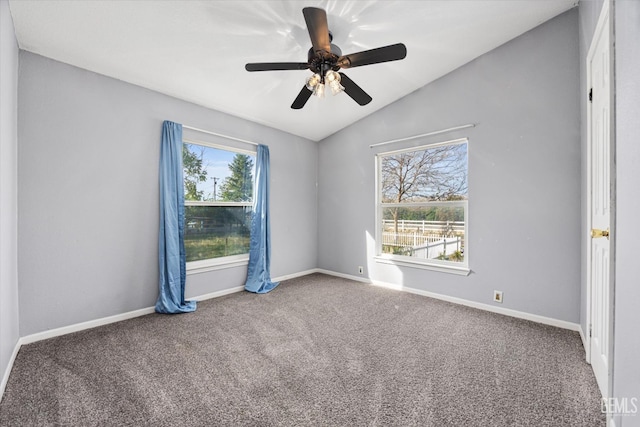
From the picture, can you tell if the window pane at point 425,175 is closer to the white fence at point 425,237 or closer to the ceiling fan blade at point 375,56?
the white fence at point 425,237

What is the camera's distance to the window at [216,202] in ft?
11.2

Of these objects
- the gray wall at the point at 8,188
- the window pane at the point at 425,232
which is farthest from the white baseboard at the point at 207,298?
the window pane at the point at 425,232

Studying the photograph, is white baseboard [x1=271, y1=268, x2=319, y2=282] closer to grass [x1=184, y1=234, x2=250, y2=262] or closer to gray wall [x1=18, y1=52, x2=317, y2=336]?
grass [x1=184, y1=234, x2=250, y2=262]

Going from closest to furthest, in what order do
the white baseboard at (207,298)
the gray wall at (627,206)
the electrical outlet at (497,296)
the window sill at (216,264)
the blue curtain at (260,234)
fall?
the gray wall at (627,206)
the white baseboard at (207,298)
the electrical outlet at (497,296)
the window sill at (216,264)
the blue curtain at (260,234)

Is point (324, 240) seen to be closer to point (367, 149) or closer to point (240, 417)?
point (367, 149)

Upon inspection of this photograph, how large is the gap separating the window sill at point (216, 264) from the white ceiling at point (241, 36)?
78.3 inches

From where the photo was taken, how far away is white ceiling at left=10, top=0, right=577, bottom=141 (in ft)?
6.70

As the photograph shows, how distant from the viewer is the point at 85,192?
258 cm

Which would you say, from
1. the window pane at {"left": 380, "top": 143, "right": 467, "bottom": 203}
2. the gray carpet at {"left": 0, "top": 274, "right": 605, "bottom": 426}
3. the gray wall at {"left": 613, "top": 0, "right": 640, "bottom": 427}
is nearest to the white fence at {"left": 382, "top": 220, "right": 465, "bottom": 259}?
the window pane at {"left": 380, "top": 143, "right": 467, "bottom": 203}

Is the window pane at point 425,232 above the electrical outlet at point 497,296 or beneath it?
above

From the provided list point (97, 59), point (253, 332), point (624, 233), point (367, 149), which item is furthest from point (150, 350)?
point (367, 149)

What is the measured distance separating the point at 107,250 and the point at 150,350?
1151 mm

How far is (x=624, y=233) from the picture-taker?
1166 mm

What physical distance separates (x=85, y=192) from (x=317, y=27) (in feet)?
8.29
